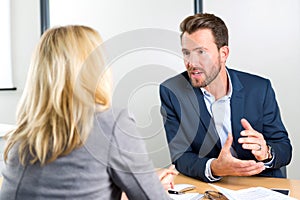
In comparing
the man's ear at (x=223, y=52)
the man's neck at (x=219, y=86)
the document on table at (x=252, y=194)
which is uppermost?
the man's ear at (x=223, y=52)

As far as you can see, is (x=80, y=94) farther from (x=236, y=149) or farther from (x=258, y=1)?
(x=258, y=1)

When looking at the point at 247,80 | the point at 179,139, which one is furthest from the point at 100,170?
A: the point at 247,80

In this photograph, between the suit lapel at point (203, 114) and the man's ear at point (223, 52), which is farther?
the man's ear at point (223, 52)

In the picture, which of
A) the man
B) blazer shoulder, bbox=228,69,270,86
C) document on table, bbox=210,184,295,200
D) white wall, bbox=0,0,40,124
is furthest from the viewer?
white wall, bbox=0,0,40,124

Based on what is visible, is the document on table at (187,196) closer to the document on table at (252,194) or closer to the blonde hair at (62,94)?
the document on table at (252,194)

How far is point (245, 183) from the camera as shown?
1.71 metres

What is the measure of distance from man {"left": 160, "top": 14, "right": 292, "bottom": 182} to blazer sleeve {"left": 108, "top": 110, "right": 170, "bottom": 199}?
0.81 m

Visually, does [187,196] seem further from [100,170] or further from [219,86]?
[219,86]

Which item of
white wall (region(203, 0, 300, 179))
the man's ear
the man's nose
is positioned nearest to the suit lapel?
the man's nose

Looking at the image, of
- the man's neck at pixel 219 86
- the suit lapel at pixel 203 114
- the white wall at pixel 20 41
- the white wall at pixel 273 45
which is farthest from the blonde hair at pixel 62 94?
the white wall at pixel 20 41

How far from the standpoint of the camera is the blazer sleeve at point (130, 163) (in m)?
1.02

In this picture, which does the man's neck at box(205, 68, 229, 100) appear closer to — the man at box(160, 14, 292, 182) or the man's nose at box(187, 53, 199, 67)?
the man at box(160, 14, 292, 182)

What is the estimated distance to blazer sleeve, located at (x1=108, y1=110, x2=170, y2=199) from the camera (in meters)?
1.02

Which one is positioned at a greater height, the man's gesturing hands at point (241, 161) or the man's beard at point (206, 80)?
the man's beard at point (206, 80)
